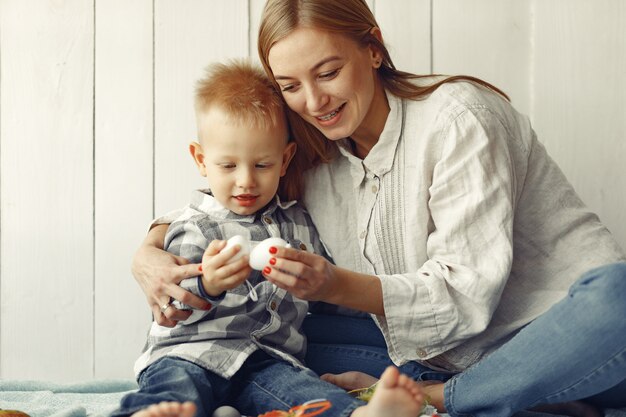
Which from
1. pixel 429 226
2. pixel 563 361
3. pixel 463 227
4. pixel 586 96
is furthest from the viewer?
pixel 586 96

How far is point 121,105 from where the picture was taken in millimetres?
1799

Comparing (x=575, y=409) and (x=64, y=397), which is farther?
(x=64, y=397)

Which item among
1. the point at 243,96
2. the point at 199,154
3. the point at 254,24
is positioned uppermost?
the point at 254,24

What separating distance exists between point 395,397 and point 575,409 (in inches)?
18.2

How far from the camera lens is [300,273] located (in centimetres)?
112

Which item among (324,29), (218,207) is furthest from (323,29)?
(218,207)

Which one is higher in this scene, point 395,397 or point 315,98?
point 315,98

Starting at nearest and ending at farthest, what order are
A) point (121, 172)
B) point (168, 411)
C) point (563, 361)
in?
point (168, 411) < point (563, 361) < point (121, 172)

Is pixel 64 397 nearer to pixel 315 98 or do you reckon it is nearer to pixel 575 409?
pixel 315 98

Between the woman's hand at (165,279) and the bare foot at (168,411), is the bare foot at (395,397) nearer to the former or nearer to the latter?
the bare foot at (168,411)

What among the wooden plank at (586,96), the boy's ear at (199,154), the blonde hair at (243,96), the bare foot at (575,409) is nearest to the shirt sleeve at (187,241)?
the boy's ear at (199,154)

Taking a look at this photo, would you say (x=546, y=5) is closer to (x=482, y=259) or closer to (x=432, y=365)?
(x=482, y=259)

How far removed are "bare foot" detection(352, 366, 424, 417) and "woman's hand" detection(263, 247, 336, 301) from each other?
7.8 inches

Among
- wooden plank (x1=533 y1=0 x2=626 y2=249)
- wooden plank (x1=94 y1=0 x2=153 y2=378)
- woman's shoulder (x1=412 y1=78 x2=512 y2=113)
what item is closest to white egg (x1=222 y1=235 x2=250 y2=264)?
woman's shoulder (x1=412 y1=78 x2=512 y2=113)
